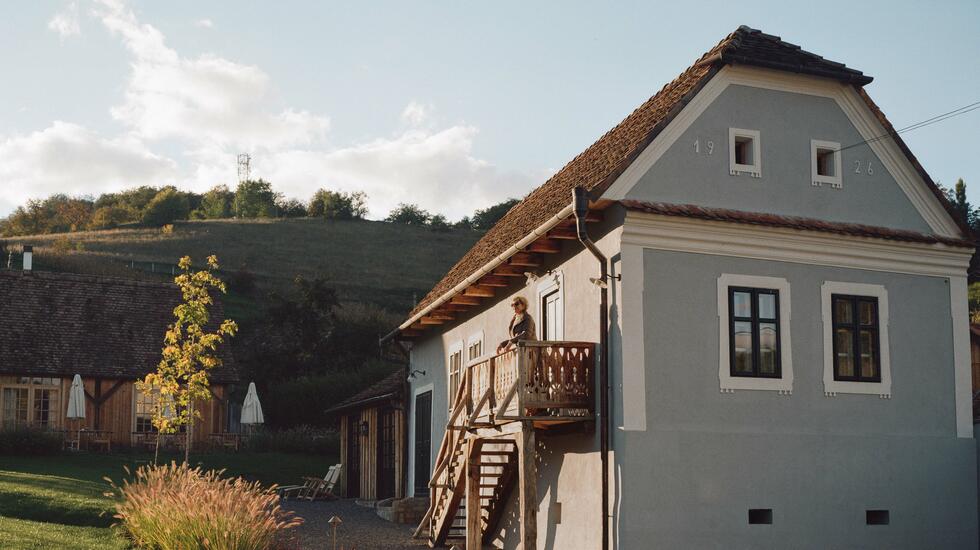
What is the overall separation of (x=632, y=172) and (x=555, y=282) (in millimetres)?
2750

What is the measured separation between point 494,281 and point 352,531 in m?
5.73

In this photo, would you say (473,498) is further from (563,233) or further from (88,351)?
(88,351)

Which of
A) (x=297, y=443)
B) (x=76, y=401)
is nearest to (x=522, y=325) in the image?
(x=76, y=401)

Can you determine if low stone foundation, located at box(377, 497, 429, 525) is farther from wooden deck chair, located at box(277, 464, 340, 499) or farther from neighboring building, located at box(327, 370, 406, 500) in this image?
wooden deck chair, located at box(277, 464, 340, 499)

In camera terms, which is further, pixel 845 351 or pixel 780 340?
pixel 845 351

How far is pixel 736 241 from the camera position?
15992mm

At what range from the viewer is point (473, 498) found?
17.4 meters

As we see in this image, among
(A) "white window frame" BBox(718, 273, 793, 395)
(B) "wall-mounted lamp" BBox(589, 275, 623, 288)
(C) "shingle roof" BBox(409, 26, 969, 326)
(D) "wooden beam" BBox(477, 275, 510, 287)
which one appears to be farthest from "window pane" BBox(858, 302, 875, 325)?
(D) "wooden beam" BBox(477, 275, 510, 287)

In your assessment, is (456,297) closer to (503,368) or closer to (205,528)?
(503,368)

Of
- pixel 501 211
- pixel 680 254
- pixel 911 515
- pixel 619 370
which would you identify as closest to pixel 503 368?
pixel 619 370

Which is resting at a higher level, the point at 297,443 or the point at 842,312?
the point at 842,312

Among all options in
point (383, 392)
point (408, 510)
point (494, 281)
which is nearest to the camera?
point (494, 281)

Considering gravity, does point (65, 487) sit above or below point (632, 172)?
below

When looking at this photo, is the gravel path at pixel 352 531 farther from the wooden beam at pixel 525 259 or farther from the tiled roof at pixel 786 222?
the tiled roof at pixel 786 222
